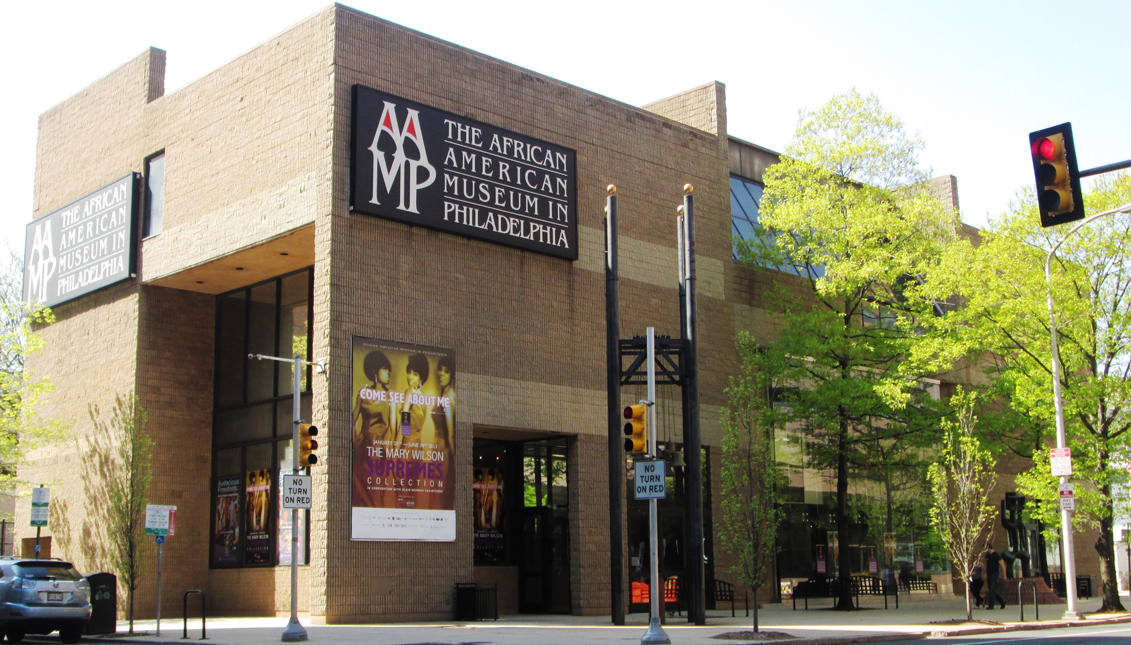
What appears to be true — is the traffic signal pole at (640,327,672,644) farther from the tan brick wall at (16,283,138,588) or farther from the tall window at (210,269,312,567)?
the tan brick wall at (16,283,138,588)

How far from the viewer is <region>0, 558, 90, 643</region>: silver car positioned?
19.7 meters

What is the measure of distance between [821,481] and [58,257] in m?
26.1

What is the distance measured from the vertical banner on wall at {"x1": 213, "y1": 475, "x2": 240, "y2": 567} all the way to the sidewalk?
1909 millimetres

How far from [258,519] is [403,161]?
1060cm

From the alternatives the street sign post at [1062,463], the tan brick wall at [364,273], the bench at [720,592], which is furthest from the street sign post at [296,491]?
the street sign post at [1062,463]

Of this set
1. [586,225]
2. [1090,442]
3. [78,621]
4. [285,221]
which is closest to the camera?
[78,621]

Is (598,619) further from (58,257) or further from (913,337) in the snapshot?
(58,257)

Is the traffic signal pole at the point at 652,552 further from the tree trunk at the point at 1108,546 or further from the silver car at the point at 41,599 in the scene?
the tree trunk at the point at 1108,546

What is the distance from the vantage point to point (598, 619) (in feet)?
88.9

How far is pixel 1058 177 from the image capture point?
1255 cm

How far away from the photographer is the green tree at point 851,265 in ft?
101

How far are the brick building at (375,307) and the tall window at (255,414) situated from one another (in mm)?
85

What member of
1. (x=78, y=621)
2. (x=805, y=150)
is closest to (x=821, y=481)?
(x=805, y=150)

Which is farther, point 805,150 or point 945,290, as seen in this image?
point 805,150
